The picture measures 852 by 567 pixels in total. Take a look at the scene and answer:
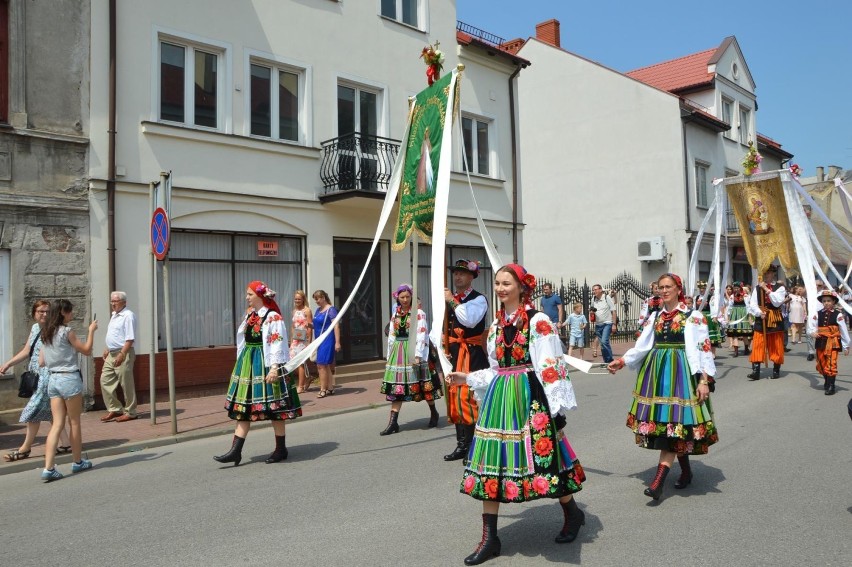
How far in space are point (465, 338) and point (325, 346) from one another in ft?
20.1

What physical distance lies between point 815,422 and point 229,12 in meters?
11.8

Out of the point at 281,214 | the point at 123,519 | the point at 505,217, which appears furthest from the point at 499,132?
the point at 123,519

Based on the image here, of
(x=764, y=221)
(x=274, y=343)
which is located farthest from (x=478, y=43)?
(x=274, y=343)

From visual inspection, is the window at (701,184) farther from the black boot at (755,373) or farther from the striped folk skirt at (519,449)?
the striped folk skirt at (519,449)

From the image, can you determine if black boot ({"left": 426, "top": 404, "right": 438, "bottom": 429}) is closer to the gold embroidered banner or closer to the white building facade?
the white building facade

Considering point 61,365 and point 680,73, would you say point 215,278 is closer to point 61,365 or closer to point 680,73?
point 61,365

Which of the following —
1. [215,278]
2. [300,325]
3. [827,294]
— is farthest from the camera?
[215,278]

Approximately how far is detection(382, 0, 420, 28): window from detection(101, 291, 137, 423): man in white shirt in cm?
952

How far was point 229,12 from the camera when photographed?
1338 centimetres

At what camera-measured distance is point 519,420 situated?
4.44 metres

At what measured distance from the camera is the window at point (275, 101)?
45.5 feet

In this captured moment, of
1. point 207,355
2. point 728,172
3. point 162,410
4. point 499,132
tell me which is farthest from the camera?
point 728,172

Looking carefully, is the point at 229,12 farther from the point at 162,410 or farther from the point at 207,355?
the point at 162,410

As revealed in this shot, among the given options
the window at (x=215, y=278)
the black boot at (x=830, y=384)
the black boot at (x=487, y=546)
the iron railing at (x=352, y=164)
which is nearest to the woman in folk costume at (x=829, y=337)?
the black boot at (x=830, y=384)
